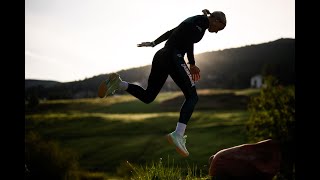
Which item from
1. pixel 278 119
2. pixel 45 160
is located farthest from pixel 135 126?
pixel 45 160

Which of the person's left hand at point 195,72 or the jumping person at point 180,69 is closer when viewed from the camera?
the jumping person at point 180,69

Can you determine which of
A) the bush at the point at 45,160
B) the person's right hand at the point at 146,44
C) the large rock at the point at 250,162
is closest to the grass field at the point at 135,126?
the bush at the point at 45,160

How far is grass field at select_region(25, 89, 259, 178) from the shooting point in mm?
64375

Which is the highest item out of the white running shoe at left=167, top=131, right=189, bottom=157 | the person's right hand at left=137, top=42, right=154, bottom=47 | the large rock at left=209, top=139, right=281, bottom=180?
the person's right hand at left=137, top=42, right=154, bottom=47

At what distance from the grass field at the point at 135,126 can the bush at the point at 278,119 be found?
17984mm

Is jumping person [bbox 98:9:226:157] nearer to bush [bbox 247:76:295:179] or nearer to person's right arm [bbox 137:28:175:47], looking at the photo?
person's right arm [bbox 137:28:175:47]

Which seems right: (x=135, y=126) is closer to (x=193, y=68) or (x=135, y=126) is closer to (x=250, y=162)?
(x=250, y=162)

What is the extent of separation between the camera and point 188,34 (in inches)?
262

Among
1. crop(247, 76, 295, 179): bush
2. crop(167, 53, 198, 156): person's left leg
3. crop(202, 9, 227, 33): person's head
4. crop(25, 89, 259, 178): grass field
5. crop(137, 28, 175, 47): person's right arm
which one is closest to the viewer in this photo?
crop(167, 53, 198, 156): person's left leg

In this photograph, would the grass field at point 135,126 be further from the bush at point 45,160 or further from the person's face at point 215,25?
the person's face at point 215,25

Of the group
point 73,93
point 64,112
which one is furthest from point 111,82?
point 64,112

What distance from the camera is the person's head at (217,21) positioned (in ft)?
22.3

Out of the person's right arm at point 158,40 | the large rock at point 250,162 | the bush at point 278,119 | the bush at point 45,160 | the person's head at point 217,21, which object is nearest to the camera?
the person's head at point 217,21

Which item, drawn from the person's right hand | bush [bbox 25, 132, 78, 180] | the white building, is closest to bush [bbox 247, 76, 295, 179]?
bush [bbox 25, 132, 78, 180]
